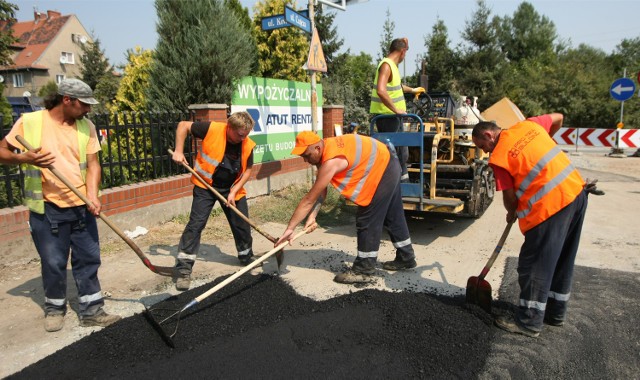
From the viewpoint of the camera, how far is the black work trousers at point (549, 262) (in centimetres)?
290

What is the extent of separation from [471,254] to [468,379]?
2532 mm

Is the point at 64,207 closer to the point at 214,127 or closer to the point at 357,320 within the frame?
the point at 214,127

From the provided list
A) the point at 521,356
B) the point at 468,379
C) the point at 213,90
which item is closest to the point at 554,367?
the point at 521,356

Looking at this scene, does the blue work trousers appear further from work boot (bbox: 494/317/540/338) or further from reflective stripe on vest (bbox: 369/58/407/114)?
reflective stripe on vest (bbox: 369/58/407/114)

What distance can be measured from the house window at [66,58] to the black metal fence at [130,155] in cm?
3934

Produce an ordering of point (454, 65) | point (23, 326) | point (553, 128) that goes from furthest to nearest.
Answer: point (454, 65), point (553, 128), point (23, 326)

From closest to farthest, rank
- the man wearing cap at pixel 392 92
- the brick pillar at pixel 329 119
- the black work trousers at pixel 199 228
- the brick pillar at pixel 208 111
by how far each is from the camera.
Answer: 1. the black work trousers at pixel 199 228
2. the man wearing cap at pixel 392 92
3. the brick pillar at pixel 208 111
4. the brick pillar at pixel 329 119

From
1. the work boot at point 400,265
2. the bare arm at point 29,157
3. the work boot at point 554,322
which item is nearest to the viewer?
the bare arm at point 29,157

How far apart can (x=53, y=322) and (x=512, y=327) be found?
3.37 metres

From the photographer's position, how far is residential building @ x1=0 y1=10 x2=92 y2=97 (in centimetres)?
3747

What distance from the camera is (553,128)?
142 inches

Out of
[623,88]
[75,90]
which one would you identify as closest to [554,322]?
[75,90]

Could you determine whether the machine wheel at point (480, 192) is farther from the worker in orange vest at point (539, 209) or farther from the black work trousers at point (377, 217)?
the worker in orange vest at point (539, 209)

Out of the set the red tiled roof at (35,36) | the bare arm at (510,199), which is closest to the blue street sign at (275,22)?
the bare arm at (510,199)
